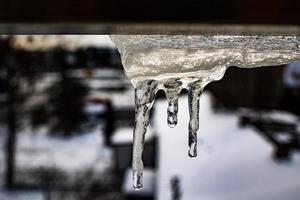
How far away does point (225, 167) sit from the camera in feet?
16.5

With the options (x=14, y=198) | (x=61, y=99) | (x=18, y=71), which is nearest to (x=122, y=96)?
(x=61, y=99)

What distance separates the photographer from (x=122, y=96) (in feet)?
31.0

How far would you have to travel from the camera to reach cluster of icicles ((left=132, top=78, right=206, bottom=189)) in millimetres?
386

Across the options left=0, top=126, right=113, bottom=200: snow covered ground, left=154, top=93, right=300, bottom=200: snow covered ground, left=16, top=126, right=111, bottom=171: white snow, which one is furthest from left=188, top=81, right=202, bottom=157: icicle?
left=16, top=126, right=111, bottom=171: white snow

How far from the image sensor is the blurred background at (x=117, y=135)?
467 centimetres

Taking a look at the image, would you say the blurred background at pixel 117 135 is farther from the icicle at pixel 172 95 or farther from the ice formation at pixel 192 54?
the ice formation at pixel 192 54

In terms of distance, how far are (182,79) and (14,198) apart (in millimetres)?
5747

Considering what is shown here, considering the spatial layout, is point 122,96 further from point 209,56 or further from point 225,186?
point 209,56

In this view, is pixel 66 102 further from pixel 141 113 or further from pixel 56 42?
pixel 141 113

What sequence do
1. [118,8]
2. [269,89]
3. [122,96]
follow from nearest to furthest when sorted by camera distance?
1. [118,8]
2. [269,89]
3. [122,96]

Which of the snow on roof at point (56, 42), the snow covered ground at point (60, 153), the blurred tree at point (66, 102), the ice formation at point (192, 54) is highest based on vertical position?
the snow on roof at point (56, 42)

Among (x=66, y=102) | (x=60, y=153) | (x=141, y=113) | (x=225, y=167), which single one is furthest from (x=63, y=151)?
(x=141, y=113)

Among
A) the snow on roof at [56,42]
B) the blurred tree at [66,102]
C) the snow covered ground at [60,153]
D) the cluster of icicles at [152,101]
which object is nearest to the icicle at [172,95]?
the cluster of icicles at [152,101]

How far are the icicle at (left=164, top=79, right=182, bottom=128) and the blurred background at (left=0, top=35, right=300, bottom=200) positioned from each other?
11.2 feet
